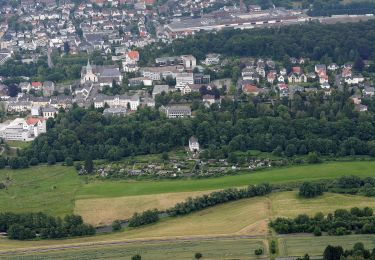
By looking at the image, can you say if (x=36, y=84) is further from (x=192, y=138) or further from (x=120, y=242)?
(x=120, y=242)

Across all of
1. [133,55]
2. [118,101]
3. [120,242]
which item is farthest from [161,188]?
[133,55]

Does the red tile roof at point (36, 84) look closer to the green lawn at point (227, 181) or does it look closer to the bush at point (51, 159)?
the bush at point (51, 159)

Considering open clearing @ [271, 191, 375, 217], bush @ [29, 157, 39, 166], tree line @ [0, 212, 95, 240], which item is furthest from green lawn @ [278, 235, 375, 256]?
bush @ [29, 157, 39, 166]

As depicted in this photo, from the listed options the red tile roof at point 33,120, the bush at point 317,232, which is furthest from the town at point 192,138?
the red tile roof at point 33,120

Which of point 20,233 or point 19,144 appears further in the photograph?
point 19,144

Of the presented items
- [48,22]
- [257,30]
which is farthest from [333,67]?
[48,22]

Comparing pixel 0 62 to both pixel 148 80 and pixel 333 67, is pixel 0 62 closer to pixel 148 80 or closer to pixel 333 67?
pixel 148 80
